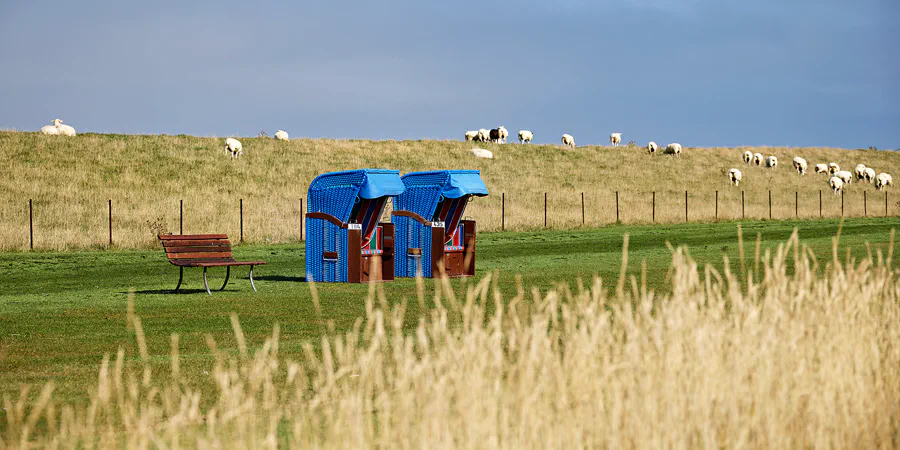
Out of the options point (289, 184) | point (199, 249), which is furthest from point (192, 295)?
point (289, 184)

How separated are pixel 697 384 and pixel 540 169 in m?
67.7

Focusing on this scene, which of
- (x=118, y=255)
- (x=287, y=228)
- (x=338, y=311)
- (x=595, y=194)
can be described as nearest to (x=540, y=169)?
(x=595, y=194)

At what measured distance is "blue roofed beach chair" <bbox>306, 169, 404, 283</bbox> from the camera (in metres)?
20.1

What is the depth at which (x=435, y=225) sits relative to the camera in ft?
71.3

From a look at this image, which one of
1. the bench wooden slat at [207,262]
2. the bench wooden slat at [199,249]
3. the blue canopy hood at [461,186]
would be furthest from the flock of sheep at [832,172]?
the bench wooden slat at [207,262]

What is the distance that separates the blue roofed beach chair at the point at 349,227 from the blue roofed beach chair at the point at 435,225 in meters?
0.98

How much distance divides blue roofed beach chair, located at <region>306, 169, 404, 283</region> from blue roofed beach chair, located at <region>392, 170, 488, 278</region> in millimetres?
977

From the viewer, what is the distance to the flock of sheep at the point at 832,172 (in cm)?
7725

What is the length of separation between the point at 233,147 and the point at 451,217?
46.8 metres

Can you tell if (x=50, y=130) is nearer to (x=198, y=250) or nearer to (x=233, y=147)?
(x=233, y=147)

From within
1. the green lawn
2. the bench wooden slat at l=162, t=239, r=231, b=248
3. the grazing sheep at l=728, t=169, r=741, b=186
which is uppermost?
the grazing sheep at l=728, t=169, r=741, b=186

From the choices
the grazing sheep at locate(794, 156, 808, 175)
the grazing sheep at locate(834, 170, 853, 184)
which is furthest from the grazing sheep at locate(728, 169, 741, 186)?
the grazing sheep at locate(794, 156, 808, 175)

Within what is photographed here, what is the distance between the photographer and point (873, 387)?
8.16 metres

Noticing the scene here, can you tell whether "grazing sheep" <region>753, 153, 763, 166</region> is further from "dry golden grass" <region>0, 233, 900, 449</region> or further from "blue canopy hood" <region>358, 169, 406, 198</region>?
"dry golden grass" <region>0, 233, 900, 449</region>
